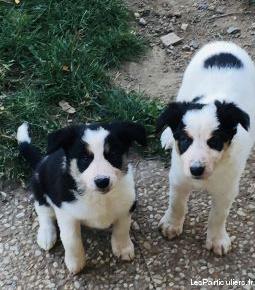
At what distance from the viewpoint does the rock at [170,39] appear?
633 centimetres

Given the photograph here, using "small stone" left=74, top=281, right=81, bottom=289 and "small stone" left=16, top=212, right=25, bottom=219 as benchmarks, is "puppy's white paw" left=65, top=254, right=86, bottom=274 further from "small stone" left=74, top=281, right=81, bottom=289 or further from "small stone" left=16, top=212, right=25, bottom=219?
"small stone" left=16, top=212, right=25, bottom=219

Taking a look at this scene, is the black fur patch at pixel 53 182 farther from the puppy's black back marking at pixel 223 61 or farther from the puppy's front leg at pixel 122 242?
the puppy's black back marking at pixel 223 61

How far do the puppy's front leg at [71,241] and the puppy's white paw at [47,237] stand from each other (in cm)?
23

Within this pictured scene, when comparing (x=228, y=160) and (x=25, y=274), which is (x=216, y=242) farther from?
(x=25, y=274)

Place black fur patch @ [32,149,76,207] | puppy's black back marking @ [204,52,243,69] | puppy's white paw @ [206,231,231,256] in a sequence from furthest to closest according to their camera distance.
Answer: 1. puppy's black back marking @ [204,52,243,69]
2. puppy's white paw @ [206,231,231,256]
3. black fur patch @ [32,149,76,207]

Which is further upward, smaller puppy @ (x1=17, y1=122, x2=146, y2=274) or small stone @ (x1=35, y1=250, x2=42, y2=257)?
smaller puppy @ (x1=17, y1=122, x2=146, y2=274)

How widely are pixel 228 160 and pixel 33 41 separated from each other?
2725mm

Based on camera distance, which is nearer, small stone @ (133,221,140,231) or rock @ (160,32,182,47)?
small stone @ (133,221,140,231)

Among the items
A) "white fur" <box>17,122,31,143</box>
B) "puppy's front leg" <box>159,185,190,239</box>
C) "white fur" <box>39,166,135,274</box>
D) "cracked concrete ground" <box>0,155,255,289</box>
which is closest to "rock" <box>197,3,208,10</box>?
"cracked concrete ground" <box>0,155,255,289</box>

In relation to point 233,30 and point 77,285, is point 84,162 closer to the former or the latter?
point 77,285

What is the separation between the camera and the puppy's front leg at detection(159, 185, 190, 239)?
4.32 meters

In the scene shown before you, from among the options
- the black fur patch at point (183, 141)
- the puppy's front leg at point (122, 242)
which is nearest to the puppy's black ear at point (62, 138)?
the black fur patch at point (183, 141)

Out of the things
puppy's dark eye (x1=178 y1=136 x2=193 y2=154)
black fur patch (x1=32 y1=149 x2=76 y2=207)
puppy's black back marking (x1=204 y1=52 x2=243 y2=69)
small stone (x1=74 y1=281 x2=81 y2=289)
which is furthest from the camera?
puppy's black back marking (x1=204 y1=52 x2=243 y2=69)

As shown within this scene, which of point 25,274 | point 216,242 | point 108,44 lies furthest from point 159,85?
point 25,274
